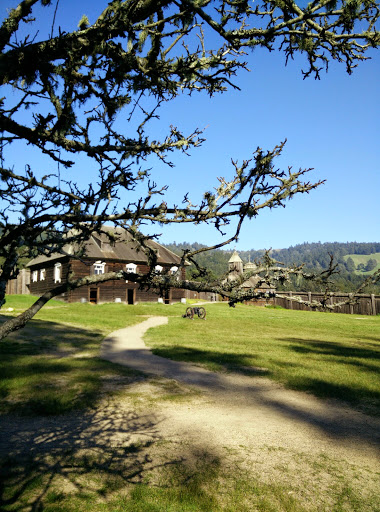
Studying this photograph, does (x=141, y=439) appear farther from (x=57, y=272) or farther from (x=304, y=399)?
(x=57, y=272)

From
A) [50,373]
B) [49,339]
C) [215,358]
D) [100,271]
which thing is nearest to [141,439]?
[50,373]

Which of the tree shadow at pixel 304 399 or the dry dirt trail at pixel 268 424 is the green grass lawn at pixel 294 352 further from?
the dry dirt trail at pixel 268 424

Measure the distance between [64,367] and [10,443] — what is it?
17.4 feet

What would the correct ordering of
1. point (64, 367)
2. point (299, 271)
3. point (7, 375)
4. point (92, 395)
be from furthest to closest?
point (64, 367) < point (7, 375) < point (92, 395) < point (299, 271)

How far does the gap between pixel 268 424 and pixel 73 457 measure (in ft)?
11.9

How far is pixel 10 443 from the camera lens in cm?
649

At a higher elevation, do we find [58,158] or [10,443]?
[58,158]

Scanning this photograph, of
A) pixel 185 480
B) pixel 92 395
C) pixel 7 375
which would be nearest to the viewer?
pixel 185 480

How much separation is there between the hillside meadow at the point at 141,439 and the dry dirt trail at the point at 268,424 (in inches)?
9.1

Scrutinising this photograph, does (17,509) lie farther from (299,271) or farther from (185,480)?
(299,271)

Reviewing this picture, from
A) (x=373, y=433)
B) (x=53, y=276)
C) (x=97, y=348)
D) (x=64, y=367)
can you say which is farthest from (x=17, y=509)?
(x=53, y=276)

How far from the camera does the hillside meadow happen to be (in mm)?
5074

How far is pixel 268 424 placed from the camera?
753 centimetres

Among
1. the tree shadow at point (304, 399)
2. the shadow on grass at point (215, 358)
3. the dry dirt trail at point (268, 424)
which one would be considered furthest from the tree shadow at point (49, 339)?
the dry dirt trail at point (268, 424)
